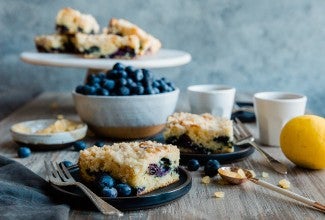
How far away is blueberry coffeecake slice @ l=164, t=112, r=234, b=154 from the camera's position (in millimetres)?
1609

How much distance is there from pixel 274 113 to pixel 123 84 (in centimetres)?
48

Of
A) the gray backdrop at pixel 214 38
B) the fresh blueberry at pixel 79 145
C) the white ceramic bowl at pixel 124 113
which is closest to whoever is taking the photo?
the fresh blueberry at pixel 79 145

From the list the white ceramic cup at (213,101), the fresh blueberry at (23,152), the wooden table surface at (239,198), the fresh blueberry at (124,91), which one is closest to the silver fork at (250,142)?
the wooden table surface at (239,198)

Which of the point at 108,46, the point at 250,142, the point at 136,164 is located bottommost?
the point at 250,142

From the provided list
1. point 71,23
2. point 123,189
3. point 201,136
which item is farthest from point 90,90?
point 71,23

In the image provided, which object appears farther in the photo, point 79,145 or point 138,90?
point 138,90

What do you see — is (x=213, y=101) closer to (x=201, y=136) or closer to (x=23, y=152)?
(x=201, y=136)

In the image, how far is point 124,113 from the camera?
1.85 m

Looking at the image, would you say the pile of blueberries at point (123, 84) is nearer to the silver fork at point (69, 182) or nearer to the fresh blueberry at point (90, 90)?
the fresh blueberry at point (90, 90)

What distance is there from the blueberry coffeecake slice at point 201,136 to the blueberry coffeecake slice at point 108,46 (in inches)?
32.0

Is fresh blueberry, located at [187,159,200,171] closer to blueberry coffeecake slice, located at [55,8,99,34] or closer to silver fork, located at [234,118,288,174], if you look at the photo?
silver fork, located at [234,118,288,174]

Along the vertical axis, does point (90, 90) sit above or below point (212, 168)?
above

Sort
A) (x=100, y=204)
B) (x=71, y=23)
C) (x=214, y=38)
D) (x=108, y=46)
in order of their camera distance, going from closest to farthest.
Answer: (x=100, y=204) → (x=108, y=46) → (x=71, y=23) → (x=214, y=38)

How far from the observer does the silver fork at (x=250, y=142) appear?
5.03 feet
